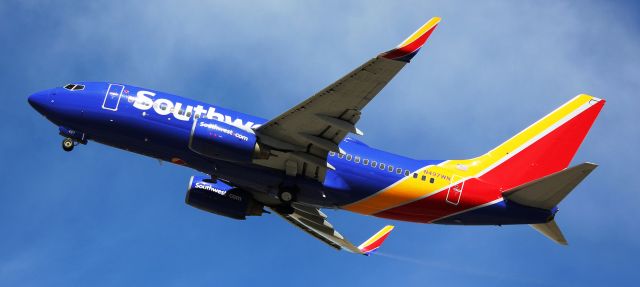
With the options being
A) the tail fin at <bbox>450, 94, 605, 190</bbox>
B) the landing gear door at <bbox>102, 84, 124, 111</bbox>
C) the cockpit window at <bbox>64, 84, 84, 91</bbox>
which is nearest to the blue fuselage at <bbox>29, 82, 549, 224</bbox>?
the landing gear door at <bbox>102, 84, 124, 111</bbox>

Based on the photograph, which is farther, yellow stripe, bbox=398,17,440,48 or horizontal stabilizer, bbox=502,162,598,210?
horizontal stabilizer, bbox=502,162,598,210

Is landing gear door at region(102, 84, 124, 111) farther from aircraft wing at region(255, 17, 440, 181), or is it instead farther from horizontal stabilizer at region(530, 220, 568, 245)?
horizontal stabilizer at region(530, 220, 568, 245)

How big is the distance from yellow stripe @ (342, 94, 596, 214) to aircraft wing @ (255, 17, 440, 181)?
324 cm

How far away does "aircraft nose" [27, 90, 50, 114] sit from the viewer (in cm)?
4659

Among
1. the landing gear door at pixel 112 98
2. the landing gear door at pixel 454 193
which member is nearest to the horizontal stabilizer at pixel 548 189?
the landing gear door at pixel 454 193

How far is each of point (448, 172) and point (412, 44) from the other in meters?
11.1

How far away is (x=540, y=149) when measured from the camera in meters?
48.1

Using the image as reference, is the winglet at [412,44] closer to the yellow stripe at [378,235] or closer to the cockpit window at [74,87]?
the cockpit window at [74,87]

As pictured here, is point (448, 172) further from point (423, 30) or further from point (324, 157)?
point (423, 30)

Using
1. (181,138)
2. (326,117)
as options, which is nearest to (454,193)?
(326,117)

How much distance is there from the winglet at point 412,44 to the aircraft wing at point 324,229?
1739 centimetres

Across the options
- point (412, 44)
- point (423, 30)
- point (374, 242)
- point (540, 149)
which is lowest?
point (374, 242)

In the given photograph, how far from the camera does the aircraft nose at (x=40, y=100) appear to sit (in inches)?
1834

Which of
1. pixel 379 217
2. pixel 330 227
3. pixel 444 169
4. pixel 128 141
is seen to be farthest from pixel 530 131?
pixel 128 141
